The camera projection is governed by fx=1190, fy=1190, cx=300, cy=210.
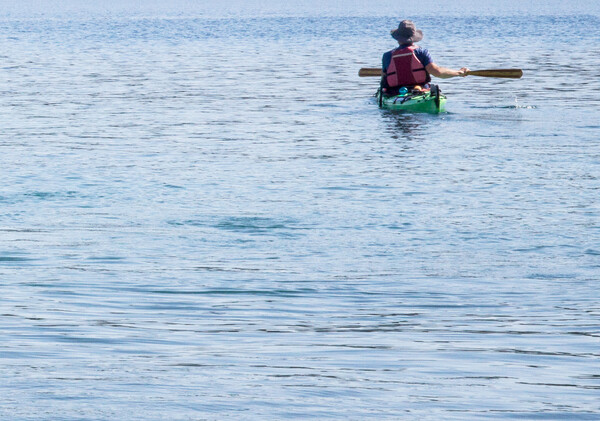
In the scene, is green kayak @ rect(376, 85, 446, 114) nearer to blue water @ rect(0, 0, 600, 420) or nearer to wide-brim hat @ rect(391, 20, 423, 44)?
blue water @ rect(0, 0, 600, 420)

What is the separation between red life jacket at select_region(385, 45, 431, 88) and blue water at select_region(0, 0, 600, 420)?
723 millimetres

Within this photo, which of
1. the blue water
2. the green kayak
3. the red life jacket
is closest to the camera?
the blue water

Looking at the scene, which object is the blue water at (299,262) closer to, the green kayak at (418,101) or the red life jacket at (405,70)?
the green kayak at (418,101)

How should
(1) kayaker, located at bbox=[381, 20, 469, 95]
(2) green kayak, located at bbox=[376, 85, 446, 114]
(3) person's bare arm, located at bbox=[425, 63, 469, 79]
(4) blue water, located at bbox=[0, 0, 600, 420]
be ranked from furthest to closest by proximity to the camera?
(2) green kayak, located at bbox=[376, 85, 446, 114] → (1) kayaker, located at bbox=[381, 20, 469, 95] → (3) person's bare arm, located at bbox=[425, 63, 469, 79] → (4) blue water, located at bbox=[0, 0, 600, 420]

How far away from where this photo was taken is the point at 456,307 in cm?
822

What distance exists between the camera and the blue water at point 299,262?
240 inches

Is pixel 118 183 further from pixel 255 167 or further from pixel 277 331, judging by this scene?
pixel 277 331

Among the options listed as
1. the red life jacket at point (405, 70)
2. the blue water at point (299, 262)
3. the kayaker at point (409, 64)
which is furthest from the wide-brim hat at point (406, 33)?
the blue water at point (299, 262)

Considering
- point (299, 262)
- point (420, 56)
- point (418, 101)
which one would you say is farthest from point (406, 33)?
point (299, 262)

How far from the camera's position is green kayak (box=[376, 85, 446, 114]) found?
70.5 feet

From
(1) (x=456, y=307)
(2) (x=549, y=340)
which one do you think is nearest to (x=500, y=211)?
(1) (x=456, y=307)

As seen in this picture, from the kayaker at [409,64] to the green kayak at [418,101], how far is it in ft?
0.60

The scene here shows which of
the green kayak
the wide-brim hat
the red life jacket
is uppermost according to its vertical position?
the wide-brim hat

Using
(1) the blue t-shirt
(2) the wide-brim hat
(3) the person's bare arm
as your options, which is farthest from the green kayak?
(2) the wide-brim hat
